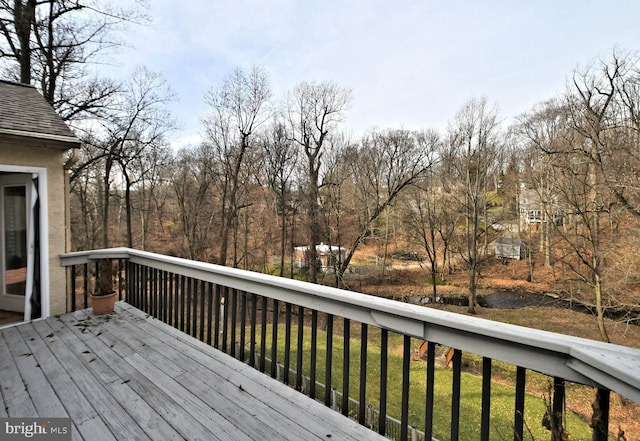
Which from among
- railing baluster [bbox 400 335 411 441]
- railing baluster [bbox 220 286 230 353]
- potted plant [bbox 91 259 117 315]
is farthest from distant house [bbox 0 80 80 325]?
railing baluster [bbox 400 335 411 441]

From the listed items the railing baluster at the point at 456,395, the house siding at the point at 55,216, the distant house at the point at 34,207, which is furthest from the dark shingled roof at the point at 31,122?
the railing baluster at the point at 456,395

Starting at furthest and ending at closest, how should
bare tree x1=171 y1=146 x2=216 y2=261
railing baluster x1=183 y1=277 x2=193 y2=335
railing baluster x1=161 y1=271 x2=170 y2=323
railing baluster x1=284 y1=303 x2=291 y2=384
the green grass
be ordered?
bare tree x1=171 y1=146 x2=216 y2=261, the green grass, railing baluster x1=161 y1=271 x2=170 y2=323, railing baluster x1=183 y1=277 x2=193 y2=335, railing baluster x1=284 y1=303 x2=291 y2=384

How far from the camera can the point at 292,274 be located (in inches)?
722

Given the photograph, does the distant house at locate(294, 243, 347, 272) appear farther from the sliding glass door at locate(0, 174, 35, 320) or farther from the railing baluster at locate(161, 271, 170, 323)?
the sliding glass door at locate(0, 174, 35, 320)

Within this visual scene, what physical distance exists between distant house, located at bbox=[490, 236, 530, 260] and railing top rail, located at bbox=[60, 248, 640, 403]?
2234 centimetres

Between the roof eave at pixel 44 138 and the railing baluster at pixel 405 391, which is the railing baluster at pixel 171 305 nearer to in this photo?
the roof eave at pixel 44 138

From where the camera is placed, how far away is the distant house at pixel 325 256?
15.4m

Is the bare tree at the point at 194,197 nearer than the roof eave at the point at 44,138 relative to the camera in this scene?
No

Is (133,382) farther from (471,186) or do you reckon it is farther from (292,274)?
(471,186)

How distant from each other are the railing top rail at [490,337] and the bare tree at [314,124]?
13452mm

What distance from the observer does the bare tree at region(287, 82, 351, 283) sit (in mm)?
15508

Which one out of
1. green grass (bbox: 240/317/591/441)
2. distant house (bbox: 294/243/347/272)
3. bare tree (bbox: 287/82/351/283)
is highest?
bare tree (bbox: 287/82/351/283)

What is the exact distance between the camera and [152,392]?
212 centimetres

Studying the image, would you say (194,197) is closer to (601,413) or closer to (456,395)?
(456,395)
